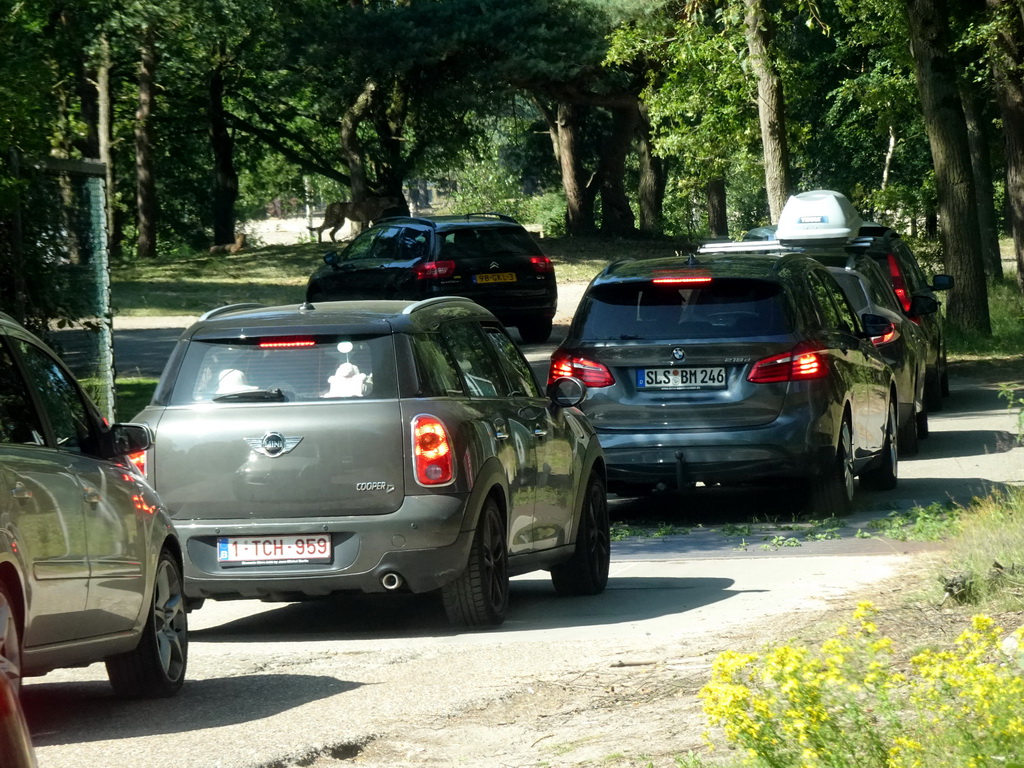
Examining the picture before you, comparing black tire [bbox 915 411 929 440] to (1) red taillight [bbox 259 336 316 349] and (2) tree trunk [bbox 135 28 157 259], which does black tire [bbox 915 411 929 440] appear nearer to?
(1) red taillight [bbox 259 336 316 349]

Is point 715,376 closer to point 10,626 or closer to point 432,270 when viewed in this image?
point 10,626

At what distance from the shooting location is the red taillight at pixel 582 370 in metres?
12.4

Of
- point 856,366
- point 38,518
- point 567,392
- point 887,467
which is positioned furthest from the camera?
point 887,467

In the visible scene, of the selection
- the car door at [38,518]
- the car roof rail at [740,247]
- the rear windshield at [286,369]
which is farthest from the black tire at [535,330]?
the car door at [38,518]

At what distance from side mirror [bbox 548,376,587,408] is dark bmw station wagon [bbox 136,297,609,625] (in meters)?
0.79

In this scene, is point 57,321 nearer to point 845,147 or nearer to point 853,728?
point 853,728

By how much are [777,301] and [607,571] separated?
9.08 feet

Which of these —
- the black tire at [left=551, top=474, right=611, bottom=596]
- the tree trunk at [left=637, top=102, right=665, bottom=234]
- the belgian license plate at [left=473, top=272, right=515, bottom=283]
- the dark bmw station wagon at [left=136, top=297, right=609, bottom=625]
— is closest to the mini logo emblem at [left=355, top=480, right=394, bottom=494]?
the dark bmw station wagon at [left=136, top=297, right=609, bottom=625]

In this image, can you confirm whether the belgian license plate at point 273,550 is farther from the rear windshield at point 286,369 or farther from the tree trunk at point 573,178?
the tree trunk at point 573,178

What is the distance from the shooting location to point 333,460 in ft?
27.5

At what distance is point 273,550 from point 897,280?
12.4m

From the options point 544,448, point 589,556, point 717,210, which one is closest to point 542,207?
point 717,210

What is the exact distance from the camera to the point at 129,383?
22.1m

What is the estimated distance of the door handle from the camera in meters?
5.95
